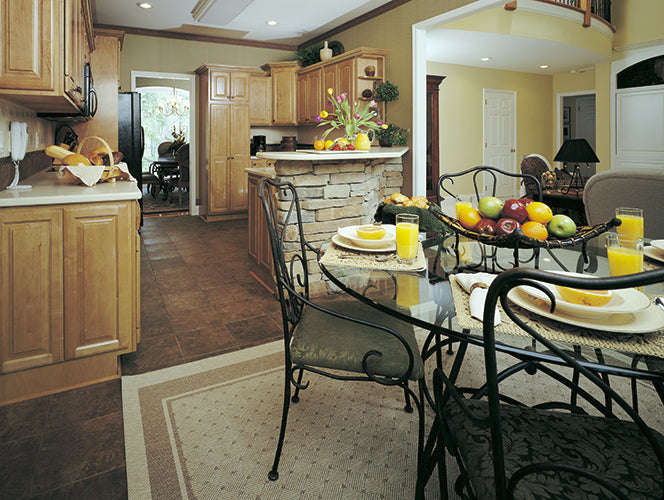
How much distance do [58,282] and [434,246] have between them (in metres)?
1.77

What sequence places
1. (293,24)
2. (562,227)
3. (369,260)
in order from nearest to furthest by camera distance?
(562,227) < (369,260) < (293,24)

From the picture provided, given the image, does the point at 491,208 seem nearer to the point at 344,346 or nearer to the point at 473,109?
the point at 344,346

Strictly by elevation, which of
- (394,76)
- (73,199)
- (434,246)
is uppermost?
(394,76)

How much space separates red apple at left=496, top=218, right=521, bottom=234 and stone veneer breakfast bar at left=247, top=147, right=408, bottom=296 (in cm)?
184

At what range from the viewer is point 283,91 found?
745cm

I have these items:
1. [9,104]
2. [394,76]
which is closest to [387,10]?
[394,76]

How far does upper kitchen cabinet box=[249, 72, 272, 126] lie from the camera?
739 centimetres

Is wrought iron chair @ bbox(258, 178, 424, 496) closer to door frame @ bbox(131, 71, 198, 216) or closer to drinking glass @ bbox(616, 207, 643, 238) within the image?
drinking glass @ bbox(616, 207, 643, 238)

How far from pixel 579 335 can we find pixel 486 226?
555mm

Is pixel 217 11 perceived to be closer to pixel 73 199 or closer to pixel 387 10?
pixel 387 10

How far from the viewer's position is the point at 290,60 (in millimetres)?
7918

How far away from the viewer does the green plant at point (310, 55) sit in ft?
22.7

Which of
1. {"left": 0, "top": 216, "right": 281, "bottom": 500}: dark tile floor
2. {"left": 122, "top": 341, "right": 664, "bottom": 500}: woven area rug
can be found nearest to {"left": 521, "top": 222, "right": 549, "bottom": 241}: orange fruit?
{"left": 122, "top": 341, "right": 664, "bottom": 500}: woven area rug

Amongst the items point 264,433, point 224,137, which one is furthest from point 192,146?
point 264,433
